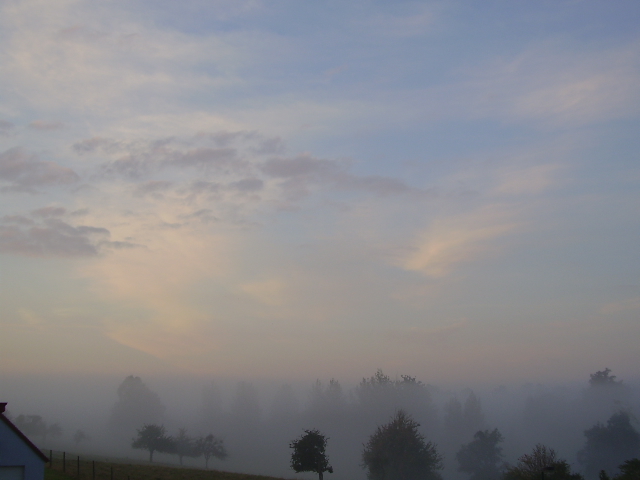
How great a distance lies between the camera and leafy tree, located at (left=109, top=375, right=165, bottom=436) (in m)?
186

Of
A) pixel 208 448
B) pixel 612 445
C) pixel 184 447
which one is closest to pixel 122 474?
pixel 208 448

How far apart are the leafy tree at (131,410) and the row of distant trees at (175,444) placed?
83.4 metres

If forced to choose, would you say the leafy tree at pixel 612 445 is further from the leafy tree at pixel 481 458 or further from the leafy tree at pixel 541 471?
the leafy tree at pixel 541 471

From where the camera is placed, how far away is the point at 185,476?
1879 inches

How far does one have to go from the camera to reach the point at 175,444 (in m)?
105

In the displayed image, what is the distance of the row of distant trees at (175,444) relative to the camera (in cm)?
9831

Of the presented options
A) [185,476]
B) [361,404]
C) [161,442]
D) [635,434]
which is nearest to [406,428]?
[185,476]

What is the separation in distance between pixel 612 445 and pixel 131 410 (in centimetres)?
16666

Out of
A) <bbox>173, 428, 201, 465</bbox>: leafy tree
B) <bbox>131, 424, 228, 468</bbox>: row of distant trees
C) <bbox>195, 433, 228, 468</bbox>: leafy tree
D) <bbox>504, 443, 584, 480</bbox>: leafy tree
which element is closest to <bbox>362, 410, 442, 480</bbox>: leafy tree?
<bbox>504, 443, 584, 480</bbox>: leafy tree

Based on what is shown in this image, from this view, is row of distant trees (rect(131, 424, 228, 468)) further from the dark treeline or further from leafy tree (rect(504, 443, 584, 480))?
leafy tree (rect(504, 443, 584, 480))

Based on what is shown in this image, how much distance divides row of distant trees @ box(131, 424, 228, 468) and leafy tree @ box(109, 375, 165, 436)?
83357 millimetres

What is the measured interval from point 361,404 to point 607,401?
92.8 metres

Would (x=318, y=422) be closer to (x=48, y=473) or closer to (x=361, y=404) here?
(x=361, y=404)

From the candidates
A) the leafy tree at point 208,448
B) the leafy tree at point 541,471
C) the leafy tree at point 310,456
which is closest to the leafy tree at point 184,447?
the leafy tree at point 208,448
